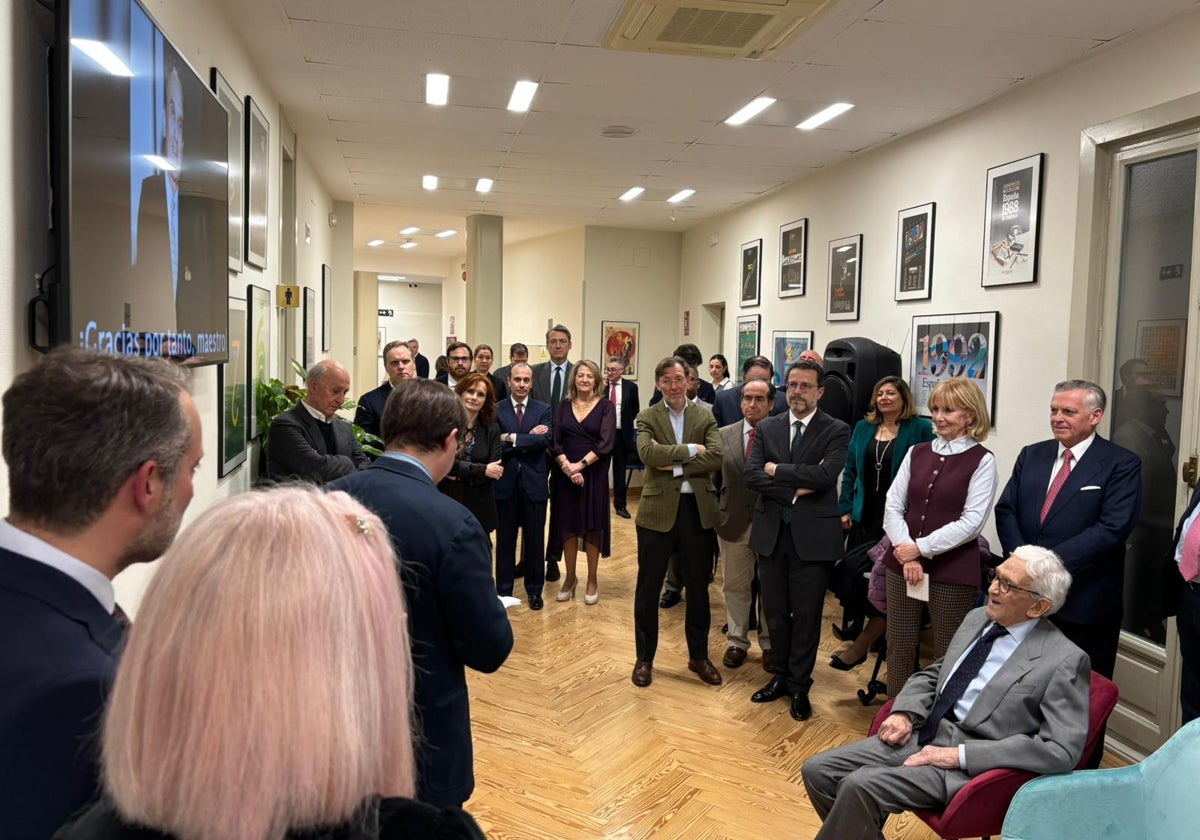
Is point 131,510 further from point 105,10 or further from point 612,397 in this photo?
point 612,397

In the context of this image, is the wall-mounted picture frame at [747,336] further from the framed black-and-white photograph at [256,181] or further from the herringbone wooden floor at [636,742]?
the framed black-and-white photograph at [256,181]

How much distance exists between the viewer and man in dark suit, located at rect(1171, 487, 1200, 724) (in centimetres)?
310

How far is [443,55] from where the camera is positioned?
487 centimetres

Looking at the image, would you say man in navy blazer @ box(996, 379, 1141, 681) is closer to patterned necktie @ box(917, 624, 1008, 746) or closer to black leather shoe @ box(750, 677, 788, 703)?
patterned necktie @ box(917, 624, 1008, 746)

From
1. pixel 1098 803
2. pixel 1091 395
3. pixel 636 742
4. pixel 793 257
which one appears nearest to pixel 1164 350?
pixel 1091 395

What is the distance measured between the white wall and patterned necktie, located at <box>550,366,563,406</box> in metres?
2.49

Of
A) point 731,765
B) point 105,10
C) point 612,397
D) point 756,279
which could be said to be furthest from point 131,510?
point 756,279

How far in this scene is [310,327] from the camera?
757 cm

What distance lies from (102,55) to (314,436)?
2501 mm

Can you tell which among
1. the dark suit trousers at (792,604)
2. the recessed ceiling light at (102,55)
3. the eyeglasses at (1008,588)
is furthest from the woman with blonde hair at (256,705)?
the dark suit trousers at (792,604)

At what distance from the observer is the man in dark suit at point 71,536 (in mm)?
979

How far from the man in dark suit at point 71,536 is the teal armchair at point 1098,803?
2407mm

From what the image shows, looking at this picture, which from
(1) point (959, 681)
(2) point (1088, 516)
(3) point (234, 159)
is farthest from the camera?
(3) point (234, 159)

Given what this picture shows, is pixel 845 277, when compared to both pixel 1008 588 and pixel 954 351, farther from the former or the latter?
pixel 1008 588
